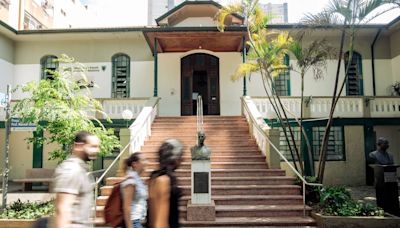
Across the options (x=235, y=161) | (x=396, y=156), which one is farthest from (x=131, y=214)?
(x=396, y=156)

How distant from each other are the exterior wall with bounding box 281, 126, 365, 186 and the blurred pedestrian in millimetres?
10827

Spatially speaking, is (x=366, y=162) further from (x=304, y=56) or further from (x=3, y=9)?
(x=3, y=9)

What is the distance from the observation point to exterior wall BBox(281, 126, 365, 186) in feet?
45.7

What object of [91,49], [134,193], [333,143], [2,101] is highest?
[91,49]

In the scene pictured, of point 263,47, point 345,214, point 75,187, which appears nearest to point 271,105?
point 263,47

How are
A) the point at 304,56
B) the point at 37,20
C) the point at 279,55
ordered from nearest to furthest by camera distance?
the point at 304,56 < the point at 279,55 < the point at 37,20

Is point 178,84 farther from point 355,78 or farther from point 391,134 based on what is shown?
point 391,134

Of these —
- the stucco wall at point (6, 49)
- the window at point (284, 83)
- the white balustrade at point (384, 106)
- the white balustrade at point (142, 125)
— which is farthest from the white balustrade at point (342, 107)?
the stucco wall at point (6, 49)

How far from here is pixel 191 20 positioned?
17594mm

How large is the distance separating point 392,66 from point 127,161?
53.8ft

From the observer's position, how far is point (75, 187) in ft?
9.87

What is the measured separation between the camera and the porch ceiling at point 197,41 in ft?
46.2

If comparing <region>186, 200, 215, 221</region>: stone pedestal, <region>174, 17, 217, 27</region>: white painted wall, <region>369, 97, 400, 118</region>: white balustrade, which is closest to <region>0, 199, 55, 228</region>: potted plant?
<region>186, 200, 215, 221</region>: stone pedestal

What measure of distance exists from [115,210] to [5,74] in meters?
15.4
